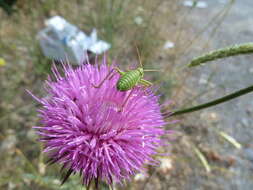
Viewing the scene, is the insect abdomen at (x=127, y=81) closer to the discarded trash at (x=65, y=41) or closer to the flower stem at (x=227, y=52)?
the flower stem at (x=227, y=52)

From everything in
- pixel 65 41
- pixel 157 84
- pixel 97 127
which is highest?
pixel 65 41

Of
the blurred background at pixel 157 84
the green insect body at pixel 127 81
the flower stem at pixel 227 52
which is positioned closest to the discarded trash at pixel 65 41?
the blurred background at pixel 157 84

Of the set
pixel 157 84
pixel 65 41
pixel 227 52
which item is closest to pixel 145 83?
pixel 227 52

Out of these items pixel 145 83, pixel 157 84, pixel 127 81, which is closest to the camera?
pixel 127 81

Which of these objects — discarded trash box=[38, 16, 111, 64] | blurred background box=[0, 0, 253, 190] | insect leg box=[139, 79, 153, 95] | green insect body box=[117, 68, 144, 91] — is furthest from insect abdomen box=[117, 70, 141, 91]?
discarded trash box=[38, 16, 111, 64]

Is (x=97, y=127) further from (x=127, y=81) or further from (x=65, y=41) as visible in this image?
(x=65, y=41)

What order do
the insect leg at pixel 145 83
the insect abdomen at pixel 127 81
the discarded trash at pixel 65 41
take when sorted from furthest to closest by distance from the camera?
1. the discarded trash at pixel 65 41
2. the insect leg at pixel 145 83
3. the insect abdomen at pixel 127 81

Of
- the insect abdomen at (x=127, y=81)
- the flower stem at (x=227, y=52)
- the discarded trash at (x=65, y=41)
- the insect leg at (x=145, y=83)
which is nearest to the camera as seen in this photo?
the flower stem at (x=227, y=52)
